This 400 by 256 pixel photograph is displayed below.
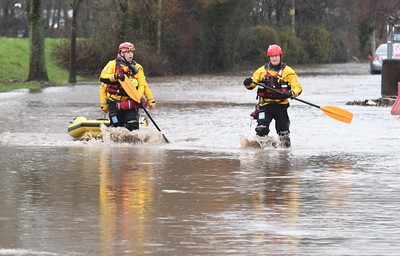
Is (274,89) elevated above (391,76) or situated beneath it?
elevated above

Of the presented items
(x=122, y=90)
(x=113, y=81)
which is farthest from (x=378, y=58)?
(x=113, y=81)

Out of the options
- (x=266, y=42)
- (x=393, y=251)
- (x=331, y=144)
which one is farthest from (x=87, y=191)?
(x=266, y=42)

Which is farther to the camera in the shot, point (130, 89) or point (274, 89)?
Answer: point (130, 89)

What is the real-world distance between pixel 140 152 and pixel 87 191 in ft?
14.6

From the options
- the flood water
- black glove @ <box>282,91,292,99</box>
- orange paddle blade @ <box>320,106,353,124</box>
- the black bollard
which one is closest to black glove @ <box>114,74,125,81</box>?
the flood water

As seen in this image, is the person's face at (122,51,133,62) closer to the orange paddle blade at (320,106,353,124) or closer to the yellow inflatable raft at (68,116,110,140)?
the yellow inflatable raft at (68,116,110,140)

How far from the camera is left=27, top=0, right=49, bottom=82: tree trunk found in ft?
143

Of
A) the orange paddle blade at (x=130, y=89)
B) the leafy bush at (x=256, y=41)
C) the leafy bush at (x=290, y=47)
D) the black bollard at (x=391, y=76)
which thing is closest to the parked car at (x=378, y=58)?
the leafy bush at (x=256, y=41)

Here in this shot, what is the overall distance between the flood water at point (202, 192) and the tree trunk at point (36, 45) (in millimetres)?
21001

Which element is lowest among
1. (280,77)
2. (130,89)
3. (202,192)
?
(202,192)

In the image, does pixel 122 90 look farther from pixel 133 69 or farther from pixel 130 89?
pixel 133 69

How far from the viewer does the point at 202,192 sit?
1212 cm

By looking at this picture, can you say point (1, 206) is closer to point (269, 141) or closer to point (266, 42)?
point (269, 141)

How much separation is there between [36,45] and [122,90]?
26841 millimetres
